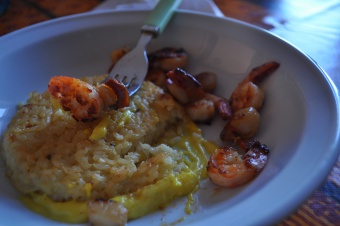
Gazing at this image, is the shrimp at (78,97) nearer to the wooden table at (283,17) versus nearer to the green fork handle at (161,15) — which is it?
the green fork handle at (161,15)

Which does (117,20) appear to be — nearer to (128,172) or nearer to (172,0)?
(172,0)

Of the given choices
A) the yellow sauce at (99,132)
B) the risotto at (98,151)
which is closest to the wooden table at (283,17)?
the risotto at (98,151)

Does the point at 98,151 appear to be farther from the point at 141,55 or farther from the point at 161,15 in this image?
the point at 161,15

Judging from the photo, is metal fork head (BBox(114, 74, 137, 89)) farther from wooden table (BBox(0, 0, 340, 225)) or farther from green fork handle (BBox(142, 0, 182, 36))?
→ wooden table (BBox(0, 0, 340, 225))

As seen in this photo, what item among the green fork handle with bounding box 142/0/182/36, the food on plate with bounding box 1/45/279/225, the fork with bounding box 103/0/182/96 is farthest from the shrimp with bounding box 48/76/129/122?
the green fork handle with bounding box 142/0/182/36

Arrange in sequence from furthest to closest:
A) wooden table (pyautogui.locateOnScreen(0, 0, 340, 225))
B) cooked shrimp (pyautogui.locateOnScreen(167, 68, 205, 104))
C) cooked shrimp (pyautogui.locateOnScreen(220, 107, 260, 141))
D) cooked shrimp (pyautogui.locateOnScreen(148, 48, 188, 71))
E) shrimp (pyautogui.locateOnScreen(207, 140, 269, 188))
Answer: wooden table (pyautogui.locateOnScreen(0, 0, 340, 225)) → cooked shrimp (pyautogui.locateOnScreen(148, 48, 188, 71)) → cooked shrimp (pyautogui.locateOnScreen(167, 68, 205, 104)) → cooked shrimp (pyautogui.locateOnScreen(220, 107, 260, 141)) → shrimp (pyautogui.locateOnScreen(207, 140, 269, 188))

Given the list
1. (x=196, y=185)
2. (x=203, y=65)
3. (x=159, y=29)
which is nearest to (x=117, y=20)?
(x=159, y=29)
